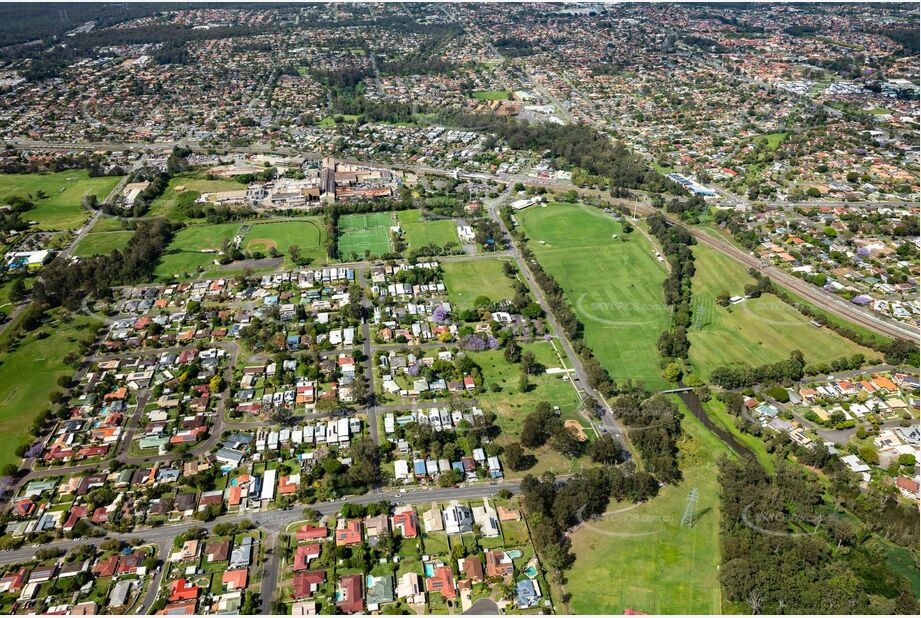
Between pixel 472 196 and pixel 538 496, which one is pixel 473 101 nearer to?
pixel 472 196

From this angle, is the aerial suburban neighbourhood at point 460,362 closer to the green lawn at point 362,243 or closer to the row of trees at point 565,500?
the row of trees at point 565,500

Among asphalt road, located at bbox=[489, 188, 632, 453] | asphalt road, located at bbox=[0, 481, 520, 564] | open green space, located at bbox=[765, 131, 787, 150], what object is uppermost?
open green space, located at bbox=[765, 131, 787, 150]

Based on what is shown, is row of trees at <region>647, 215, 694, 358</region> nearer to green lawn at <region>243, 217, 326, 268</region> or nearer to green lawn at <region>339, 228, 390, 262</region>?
green lawn at <region>339, 228, 390, 262</region>

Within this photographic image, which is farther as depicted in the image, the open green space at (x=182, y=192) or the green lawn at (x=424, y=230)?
the open green space at (x=182, y=192)

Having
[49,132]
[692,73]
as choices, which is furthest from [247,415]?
[692,73]

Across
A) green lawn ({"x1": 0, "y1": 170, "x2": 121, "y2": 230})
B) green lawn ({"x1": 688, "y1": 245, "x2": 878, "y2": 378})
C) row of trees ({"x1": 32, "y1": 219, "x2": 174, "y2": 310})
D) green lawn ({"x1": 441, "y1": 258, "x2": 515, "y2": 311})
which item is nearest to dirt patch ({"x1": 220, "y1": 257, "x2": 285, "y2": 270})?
row of trees ({"x1": 32, "y1": 219, "x2": 174, "y2": 310})

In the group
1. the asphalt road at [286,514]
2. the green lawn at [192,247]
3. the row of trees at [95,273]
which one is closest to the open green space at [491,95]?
the green lawn at [192,247]
